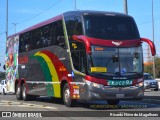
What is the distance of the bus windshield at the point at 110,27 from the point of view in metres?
16.5

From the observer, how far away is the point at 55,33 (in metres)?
19.0

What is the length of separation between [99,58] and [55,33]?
362 cm

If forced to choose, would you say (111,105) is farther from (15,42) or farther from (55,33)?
(15,42)

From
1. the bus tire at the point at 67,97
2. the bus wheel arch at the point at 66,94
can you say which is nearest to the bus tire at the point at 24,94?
the bus wheel arch at the point at 66,94

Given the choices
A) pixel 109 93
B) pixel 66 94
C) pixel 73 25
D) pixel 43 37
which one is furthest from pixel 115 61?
pixel 43 37

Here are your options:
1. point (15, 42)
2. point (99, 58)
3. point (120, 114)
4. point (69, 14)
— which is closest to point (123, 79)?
point (99, 58)

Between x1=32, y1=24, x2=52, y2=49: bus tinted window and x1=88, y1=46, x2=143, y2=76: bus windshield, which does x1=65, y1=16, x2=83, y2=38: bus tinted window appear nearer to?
x1=88, y1=46, x2=143, y2=76: bus windshield

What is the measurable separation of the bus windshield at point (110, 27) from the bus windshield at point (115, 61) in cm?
58

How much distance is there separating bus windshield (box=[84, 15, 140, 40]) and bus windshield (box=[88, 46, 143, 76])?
58cm

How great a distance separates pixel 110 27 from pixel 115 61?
152 cm

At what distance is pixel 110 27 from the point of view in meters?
16.8

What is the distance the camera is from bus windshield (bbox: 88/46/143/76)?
16016mm

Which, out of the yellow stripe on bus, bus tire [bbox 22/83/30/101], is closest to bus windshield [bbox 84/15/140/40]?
the yellow stripe on bus

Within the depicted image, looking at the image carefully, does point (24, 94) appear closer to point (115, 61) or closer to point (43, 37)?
point (43, 37)
